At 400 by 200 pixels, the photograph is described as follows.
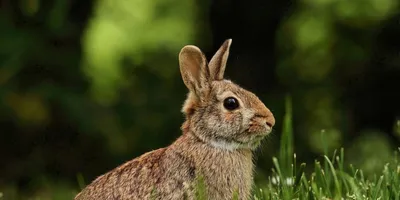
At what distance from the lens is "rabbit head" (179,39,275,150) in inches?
167

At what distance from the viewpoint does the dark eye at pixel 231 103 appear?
168 inches

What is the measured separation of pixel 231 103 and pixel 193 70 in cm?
26

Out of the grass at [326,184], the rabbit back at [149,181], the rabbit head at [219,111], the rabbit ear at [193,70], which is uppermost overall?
the rabbit ear at [193,70]

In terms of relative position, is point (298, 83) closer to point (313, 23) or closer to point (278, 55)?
point (278, 55)

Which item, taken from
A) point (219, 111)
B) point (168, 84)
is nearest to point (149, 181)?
point (219, 111)

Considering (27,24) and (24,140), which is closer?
(27,24)

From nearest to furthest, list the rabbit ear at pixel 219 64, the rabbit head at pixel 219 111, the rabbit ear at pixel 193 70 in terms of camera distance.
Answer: the rabbit head at pixel 219 111
the rabbit ear at pixel 193 70
the rabbit ear at pixel 219 64

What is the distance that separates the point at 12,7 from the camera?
714 cm

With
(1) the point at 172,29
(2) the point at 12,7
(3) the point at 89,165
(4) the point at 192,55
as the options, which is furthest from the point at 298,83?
(4) the point at 192,55

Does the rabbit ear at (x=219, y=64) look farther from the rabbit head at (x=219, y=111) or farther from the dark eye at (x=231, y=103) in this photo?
the dark eye at (x=231, y=103)

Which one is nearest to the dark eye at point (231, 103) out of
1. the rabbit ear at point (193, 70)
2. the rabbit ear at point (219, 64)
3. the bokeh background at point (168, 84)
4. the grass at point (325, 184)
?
the rabbit ear at point (193, 70)

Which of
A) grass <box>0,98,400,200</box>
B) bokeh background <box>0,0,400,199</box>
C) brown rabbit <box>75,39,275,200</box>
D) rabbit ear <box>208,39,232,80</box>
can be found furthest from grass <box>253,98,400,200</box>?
bokeh background <box>0,0,400,199</box>

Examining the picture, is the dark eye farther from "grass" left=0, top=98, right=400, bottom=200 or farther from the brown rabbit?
"grass" left=0, top=98, right=400, bottom=200

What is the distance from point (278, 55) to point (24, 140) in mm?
2024
